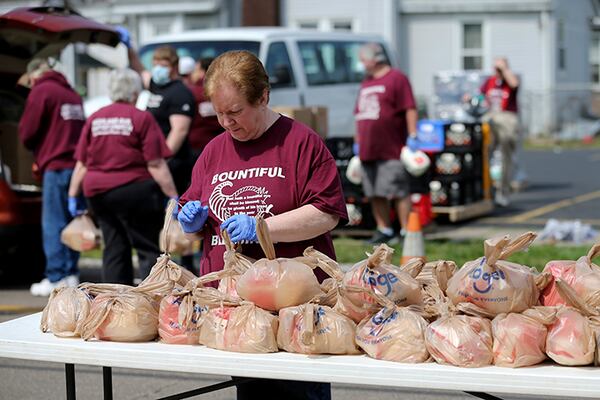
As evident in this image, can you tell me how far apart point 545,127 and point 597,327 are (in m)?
32.4

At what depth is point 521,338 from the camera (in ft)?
11.3

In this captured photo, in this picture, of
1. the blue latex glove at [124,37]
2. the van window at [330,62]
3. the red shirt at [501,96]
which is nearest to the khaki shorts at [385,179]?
the blue latex glove at [124,37]

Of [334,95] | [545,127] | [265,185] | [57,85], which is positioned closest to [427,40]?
[545,127]

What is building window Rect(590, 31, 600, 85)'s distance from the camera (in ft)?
129

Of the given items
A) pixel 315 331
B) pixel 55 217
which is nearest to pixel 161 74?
pixel 55 217

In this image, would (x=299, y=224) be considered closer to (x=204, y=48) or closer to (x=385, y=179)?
(x=385, y=179)

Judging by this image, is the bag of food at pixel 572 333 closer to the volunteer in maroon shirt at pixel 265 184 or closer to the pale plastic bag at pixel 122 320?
the volunteer in maroon shirt at pixel 265 184

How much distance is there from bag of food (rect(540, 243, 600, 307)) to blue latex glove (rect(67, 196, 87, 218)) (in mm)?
5457

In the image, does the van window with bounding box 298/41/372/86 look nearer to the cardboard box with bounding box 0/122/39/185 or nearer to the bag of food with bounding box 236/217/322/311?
the cardboard box with bounding box 0/122/39/185

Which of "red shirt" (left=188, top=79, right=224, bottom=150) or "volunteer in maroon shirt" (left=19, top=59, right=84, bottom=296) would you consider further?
"red shirt" (left=188, top=79, right=224, bottom=150)

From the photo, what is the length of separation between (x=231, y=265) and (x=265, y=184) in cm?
38

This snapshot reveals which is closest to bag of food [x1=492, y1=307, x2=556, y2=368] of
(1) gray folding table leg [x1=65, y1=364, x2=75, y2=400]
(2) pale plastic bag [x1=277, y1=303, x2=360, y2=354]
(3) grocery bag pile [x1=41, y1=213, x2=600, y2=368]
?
(3) grocery bag pile [x1=41, y1=213, x2=600, y2=368]

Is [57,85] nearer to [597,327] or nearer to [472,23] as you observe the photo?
[597,327]

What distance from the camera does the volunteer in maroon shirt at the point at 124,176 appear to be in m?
7.90
